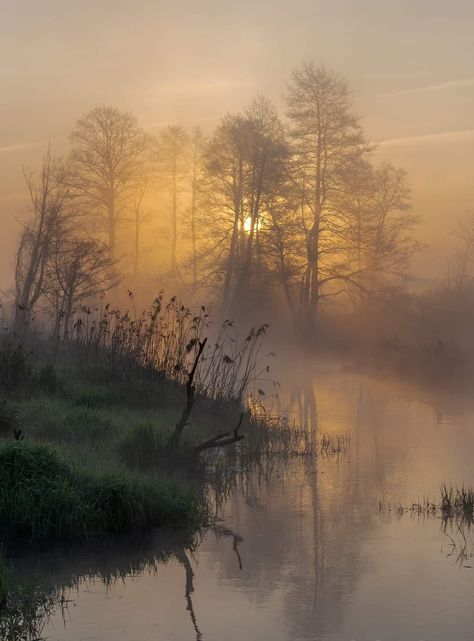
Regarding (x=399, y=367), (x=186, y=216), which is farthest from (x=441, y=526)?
(x=186, y=216)

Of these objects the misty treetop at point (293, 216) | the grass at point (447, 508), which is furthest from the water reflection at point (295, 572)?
the misty treetop at point (293, 216)

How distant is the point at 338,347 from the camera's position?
33.1 meters

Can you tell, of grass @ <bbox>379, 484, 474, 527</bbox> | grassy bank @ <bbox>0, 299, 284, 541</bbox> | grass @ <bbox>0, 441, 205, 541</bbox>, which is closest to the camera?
→ grass @ <bbox>0, 441, 205, 541</bbox>

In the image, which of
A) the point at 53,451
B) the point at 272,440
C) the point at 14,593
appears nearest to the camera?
the point at 14,593

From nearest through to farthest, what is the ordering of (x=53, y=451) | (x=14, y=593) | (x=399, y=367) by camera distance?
(x=14, y=593)
(x=53, y=451)
(x=399, y=367)

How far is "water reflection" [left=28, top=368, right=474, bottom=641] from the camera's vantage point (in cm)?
606

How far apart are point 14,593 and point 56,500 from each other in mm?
1487

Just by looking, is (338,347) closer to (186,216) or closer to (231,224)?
(231,224)

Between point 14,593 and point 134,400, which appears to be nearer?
point 14,593

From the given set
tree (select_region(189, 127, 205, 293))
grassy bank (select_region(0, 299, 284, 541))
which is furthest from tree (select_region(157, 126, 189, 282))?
grassy bank (select_region(0, 299, 284, 541))

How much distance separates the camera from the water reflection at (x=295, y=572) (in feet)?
19.9

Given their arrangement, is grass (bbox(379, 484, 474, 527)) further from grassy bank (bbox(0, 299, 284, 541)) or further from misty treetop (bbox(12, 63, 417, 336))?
misty treetop (bbox(12, 63, 417, 336))

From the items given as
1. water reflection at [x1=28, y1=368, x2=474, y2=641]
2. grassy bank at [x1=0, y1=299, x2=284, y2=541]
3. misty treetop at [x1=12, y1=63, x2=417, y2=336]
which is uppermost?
misty treetop at [x1=12, y1=63, x2=417, y2=336]

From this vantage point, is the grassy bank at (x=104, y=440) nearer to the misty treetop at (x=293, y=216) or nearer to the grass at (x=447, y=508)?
the grass at (x=447, y=508)
